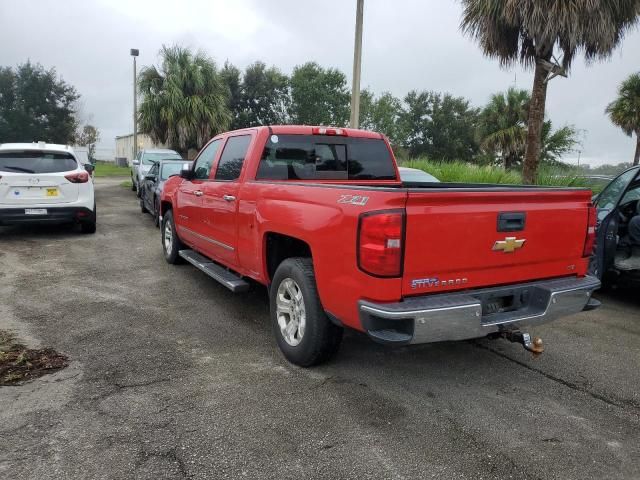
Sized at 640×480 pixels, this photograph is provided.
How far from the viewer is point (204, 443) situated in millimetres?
2859

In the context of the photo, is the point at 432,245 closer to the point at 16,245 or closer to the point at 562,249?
the point at 562,249

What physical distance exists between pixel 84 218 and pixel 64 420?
7000 mm

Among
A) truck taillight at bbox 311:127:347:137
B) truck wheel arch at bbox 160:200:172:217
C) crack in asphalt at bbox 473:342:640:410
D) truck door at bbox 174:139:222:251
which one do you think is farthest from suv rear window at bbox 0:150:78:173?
crack in asphalt at bbox 473:342:640:410

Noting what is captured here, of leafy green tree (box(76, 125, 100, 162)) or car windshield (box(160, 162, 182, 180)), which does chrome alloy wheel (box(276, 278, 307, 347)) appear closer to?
car windshield (box(160, 162, 182, 180))

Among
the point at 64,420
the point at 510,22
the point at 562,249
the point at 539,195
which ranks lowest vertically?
the point at 64,420

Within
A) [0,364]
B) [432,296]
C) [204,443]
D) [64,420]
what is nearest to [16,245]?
[0,364]

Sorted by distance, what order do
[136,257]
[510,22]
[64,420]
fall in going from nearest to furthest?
1. [64,420]
2. [136,257]
3. [510,22]

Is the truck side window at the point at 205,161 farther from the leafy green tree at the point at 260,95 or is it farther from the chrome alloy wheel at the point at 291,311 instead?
the leafy green tree at the point at 260,95

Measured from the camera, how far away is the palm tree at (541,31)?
1073 centimetres

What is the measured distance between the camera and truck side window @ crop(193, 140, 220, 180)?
5820 millimetres

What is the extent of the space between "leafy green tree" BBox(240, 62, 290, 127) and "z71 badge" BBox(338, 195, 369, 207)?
40221mm

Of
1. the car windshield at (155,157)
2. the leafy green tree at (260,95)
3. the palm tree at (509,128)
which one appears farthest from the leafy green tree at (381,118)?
the car windshield at (155,157)

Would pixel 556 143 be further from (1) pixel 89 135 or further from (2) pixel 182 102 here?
(1) pixel 89 135

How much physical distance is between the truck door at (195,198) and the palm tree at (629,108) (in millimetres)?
27472
